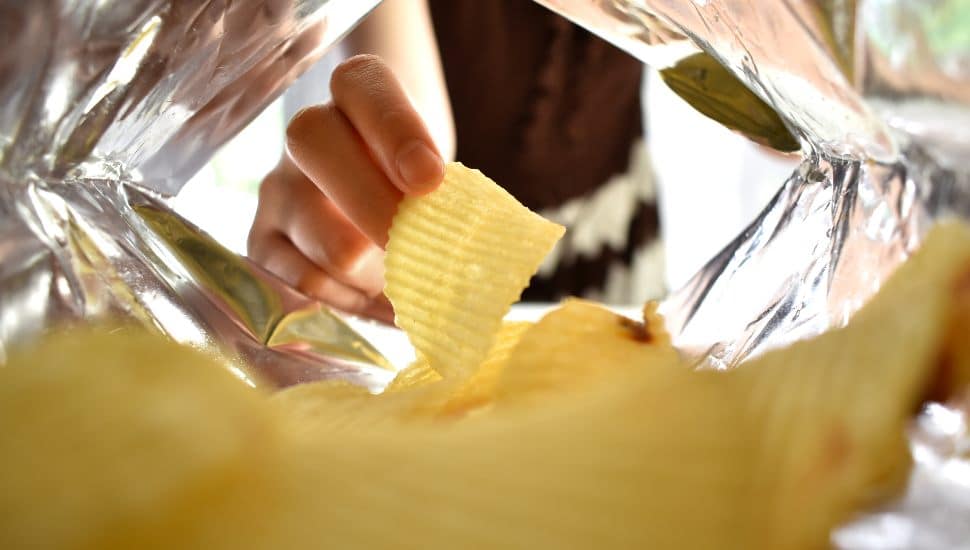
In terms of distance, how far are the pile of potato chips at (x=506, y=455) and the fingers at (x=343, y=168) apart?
11.0 inches

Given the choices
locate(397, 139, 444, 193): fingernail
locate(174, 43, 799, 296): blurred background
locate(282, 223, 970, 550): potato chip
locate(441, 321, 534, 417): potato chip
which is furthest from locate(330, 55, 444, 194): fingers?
locate(174, 43, 799, 296): blurred background

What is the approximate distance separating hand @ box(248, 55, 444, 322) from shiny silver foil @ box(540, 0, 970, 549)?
5.8 inches

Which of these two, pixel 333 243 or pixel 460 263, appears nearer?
pixel 460 263

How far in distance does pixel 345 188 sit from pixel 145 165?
0.49ft

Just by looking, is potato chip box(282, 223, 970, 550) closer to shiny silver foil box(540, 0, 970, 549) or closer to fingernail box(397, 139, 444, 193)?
shiny silver foil box(540, 0, 970, 549)

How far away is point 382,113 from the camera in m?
0.45

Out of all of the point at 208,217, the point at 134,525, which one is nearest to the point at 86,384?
the point at 134,525

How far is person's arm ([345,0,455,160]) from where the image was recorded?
751 millimetres

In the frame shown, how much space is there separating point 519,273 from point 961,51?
0.14 metres

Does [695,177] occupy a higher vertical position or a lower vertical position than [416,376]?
lower

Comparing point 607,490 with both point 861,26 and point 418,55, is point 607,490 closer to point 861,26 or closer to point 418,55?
point 861,26

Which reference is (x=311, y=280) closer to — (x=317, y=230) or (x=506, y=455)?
(x=317, y=230)

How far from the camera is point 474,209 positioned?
0.32 meters

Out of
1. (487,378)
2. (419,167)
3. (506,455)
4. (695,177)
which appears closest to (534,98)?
(695,177)
